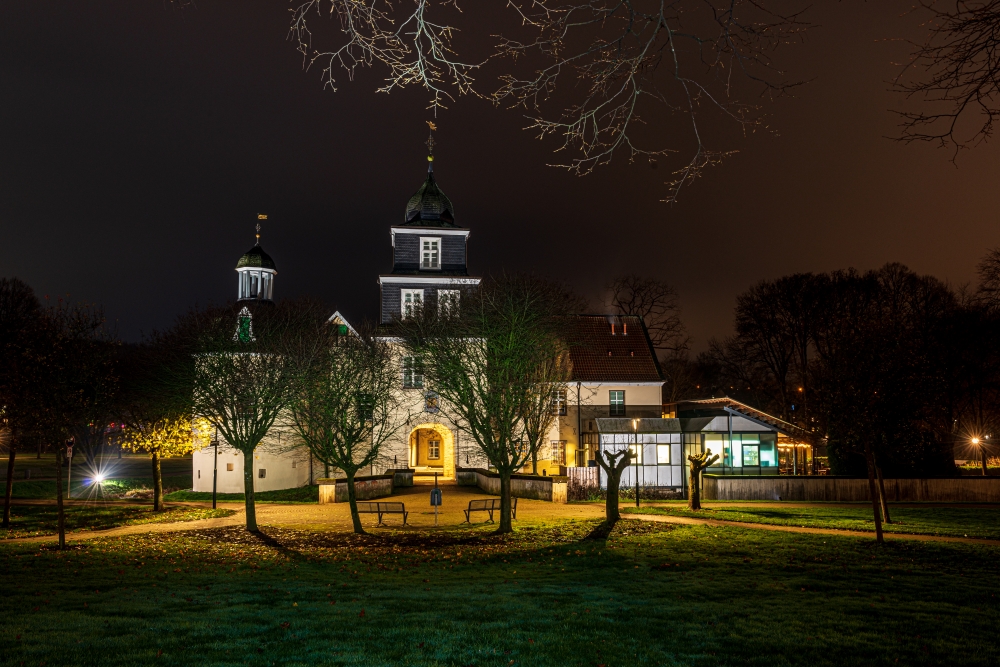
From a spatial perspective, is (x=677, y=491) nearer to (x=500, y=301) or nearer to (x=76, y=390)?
(x=500, y=301)

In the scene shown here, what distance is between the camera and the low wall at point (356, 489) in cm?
3231

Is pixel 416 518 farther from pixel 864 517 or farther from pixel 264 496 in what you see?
pixel 264 496

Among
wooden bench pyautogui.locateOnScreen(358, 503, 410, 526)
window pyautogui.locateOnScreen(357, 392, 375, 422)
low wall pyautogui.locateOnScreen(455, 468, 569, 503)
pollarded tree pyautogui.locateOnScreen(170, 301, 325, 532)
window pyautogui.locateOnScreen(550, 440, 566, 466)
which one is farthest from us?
window pyautogui.locateOnScreen(550, 440, 566, 466)

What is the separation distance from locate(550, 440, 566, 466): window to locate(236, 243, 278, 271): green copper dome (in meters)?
21.7

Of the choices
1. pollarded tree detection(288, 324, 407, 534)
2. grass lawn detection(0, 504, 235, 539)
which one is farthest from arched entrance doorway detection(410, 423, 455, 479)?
pollarded tree detection(288, 324, 407, 534)

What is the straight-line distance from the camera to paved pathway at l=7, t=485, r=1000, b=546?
2101cm

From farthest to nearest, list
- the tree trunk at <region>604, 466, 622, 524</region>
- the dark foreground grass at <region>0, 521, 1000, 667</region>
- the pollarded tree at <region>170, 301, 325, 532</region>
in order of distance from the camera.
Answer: the tree trunk at <region>604, 466, 622, 524</region> → the pollarded tree at <region>170, 301, 325, 532</region> → the dark foreground grass at <region>0, 521, 1000, 667</region>

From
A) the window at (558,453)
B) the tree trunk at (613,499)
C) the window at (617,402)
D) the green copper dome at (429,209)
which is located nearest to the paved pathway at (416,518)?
the tree trunk at (613,499)

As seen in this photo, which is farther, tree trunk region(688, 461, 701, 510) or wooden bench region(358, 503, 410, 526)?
tree trunk region(688, 461, 701, 510)

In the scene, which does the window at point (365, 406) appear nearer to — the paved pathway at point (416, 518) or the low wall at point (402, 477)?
the paved pathway at point (416, 518)

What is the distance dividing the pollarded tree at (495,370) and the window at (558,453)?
47.2 feet

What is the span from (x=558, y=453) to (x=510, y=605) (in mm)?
34633

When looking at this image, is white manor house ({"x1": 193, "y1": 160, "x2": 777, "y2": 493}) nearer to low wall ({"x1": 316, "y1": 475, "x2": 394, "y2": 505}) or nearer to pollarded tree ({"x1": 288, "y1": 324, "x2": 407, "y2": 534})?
low wall ({"x1": 316, "y1": 475, "x2": 394, "y2": 505})

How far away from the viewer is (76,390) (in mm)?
19484
